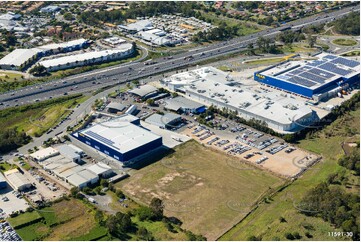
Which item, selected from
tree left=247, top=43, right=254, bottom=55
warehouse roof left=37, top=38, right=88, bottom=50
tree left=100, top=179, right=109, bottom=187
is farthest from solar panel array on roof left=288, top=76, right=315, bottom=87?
warehouse roof left=37, top=38, right=88, bottom=50

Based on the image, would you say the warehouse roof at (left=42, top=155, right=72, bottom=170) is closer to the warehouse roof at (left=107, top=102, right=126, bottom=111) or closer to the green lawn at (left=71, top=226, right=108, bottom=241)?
the green lawn at (left=71, top=226, right=108, bottom=241)

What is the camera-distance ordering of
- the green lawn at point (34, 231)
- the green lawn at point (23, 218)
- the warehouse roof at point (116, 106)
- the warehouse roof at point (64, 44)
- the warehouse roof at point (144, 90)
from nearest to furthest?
the green lawn at point (34, 231) → the green lawn at point (23, 218) → the warehouse roof at point (116, 106) → the warehouse roof at point (144, 90) → the warehouse roof at point (64, 44)

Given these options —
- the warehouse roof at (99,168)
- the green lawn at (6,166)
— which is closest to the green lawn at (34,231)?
the warehouse roof at (99,168)

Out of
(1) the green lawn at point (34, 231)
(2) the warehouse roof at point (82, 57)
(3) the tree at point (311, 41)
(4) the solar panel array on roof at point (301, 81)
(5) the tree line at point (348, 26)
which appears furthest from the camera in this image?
(5) the tree line at point (348, 26)

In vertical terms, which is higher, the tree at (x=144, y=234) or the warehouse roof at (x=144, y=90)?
the warehouse roof at (x=144, y=90)

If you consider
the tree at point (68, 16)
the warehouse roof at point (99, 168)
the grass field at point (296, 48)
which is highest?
the tree at point (68, 16)

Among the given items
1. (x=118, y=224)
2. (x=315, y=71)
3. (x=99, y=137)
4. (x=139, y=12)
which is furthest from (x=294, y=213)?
(x=139, y=12)

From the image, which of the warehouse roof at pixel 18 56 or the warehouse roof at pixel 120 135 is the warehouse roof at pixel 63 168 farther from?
the warehouse roof at pixel 18 56
